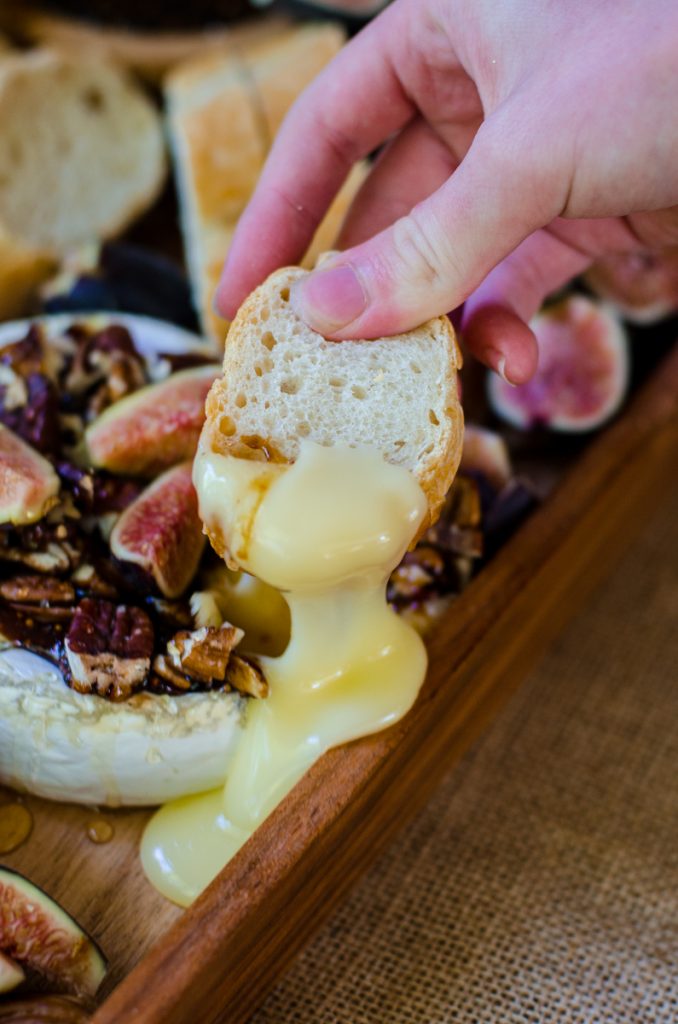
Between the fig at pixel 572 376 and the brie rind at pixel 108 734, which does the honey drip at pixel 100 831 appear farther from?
the fig at pixel 572 376

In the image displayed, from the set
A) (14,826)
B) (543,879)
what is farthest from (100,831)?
(543,879)

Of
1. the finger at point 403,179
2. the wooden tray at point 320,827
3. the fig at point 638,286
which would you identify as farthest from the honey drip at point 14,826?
the fig at point 638,286

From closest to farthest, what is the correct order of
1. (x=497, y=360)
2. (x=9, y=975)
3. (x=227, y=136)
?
(x=9, y=975)
(x=497, y=360)
(x=227, y=136)

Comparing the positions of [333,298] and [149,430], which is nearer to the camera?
[333,298]

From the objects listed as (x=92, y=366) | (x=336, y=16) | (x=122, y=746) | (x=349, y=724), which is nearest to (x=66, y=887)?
(x=122, y=746)

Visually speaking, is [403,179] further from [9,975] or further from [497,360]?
[9,975]

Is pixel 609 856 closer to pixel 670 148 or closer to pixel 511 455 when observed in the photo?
pixel 511 455

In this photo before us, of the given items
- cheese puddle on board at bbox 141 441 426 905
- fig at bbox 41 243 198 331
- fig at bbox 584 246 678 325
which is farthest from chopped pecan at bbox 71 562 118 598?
fig at bbox 584 246 678 325
